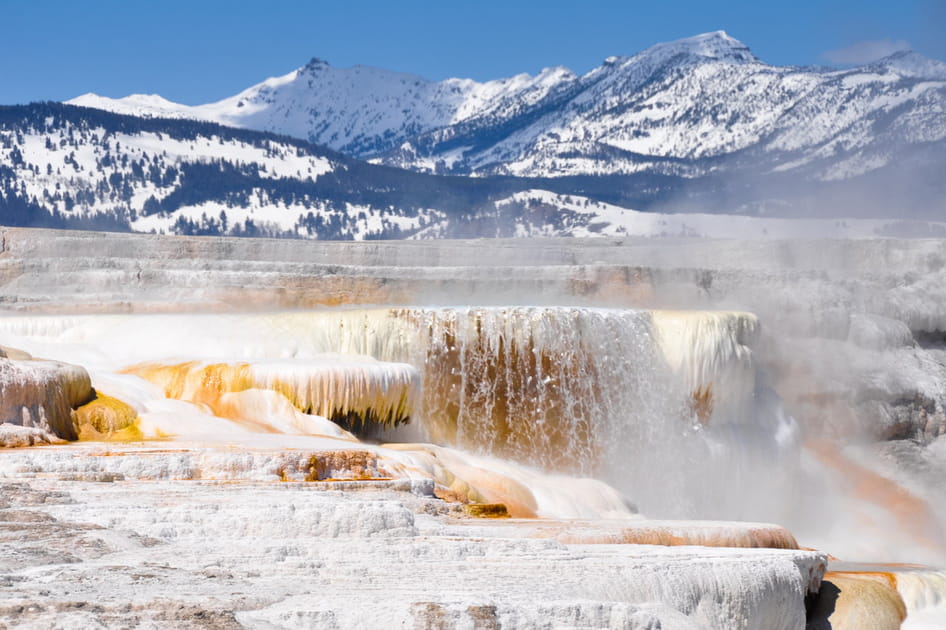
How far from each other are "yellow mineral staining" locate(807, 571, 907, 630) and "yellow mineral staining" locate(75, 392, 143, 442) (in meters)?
7.44

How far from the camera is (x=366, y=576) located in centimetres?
870

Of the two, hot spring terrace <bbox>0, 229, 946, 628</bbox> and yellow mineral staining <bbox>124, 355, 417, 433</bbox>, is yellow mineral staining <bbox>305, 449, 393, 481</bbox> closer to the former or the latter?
hot spring terrace <bbox>0, 229, 946, 628</bbox>

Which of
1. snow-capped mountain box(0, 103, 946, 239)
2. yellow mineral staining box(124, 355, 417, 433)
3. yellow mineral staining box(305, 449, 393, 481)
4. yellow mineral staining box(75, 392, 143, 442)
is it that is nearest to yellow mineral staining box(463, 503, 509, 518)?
yellow mineral staining box(305, 449, 393, 481)

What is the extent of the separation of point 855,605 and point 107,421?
27.3ft

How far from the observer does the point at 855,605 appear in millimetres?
12906

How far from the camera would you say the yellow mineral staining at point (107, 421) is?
14977mm

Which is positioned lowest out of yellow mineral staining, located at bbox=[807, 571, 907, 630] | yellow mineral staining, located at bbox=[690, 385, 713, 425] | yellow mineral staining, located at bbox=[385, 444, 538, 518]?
yellow mineral staining, located at bbox=[807, 571, 907, 630]

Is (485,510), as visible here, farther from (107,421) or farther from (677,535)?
(107,421)

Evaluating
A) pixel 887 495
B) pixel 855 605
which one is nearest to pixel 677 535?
pixel 855 605

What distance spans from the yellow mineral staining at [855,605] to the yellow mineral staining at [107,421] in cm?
744

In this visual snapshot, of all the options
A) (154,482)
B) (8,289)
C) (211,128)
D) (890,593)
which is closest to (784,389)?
(890,593)

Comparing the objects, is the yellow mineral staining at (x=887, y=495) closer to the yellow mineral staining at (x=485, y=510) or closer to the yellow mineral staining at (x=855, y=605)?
the yellow mineral staining at (x=855, y=605)

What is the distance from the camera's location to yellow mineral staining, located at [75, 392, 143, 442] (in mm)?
14977

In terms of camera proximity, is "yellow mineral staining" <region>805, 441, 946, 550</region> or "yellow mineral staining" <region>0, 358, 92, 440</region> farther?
"yellow mineral staining" <region>805, 441, 946, 550</region>
